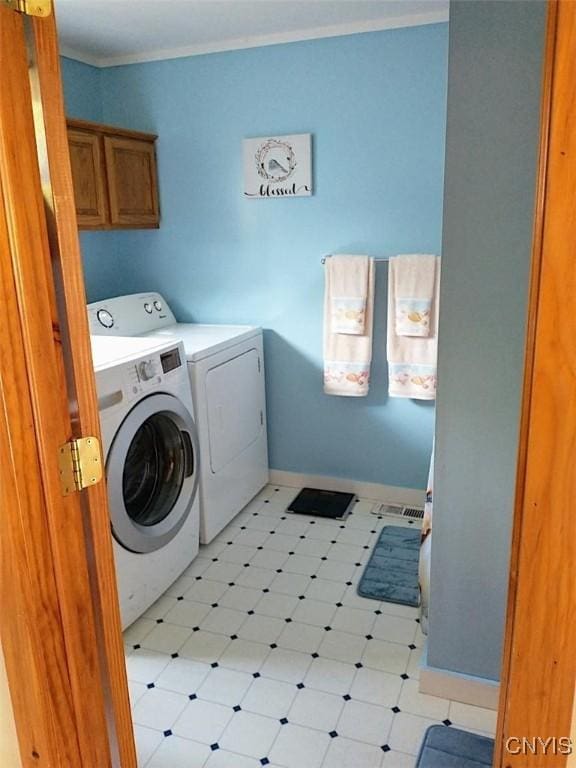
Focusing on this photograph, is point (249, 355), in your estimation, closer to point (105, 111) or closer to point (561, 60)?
point (105, 111)

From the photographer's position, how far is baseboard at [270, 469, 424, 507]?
334cm

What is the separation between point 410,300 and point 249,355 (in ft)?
2.85

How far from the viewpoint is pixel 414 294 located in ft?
9.68

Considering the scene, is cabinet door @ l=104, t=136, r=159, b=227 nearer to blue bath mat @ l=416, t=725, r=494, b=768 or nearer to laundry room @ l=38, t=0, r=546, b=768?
laundry room @ l=38, t=0, r=546, b=768

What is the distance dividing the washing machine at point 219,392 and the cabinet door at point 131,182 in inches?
16.3

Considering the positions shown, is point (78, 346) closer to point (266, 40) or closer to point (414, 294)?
point (414, 294)

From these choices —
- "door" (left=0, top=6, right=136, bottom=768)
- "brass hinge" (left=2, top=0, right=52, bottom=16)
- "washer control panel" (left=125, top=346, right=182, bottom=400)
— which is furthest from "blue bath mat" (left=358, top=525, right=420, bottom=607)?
"brass hinge" (left=2, top=0, right=52, bottom=16)

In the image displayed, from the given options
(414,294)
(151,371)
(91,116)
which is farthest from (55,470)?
(91,116)

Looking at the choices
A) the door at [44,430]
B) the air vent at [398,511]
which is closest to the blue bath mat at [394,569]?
the air vent at [398,511]

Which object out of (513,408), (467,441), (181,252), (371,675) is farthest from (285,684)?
(181,252)

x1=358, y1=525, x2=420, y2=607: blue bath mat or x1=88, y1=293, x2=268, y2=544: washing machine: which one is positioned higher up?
x1=88, y1=293, x2=268, y2=544: washing machine

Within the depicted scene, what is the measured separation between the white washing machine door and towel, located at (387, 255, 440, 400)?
107cm

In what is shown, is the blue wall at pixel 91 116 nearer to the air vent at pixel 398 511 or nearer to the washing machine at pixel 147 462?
the washing machine at pixel 147 462

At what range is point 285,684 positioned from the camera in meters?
2.10
